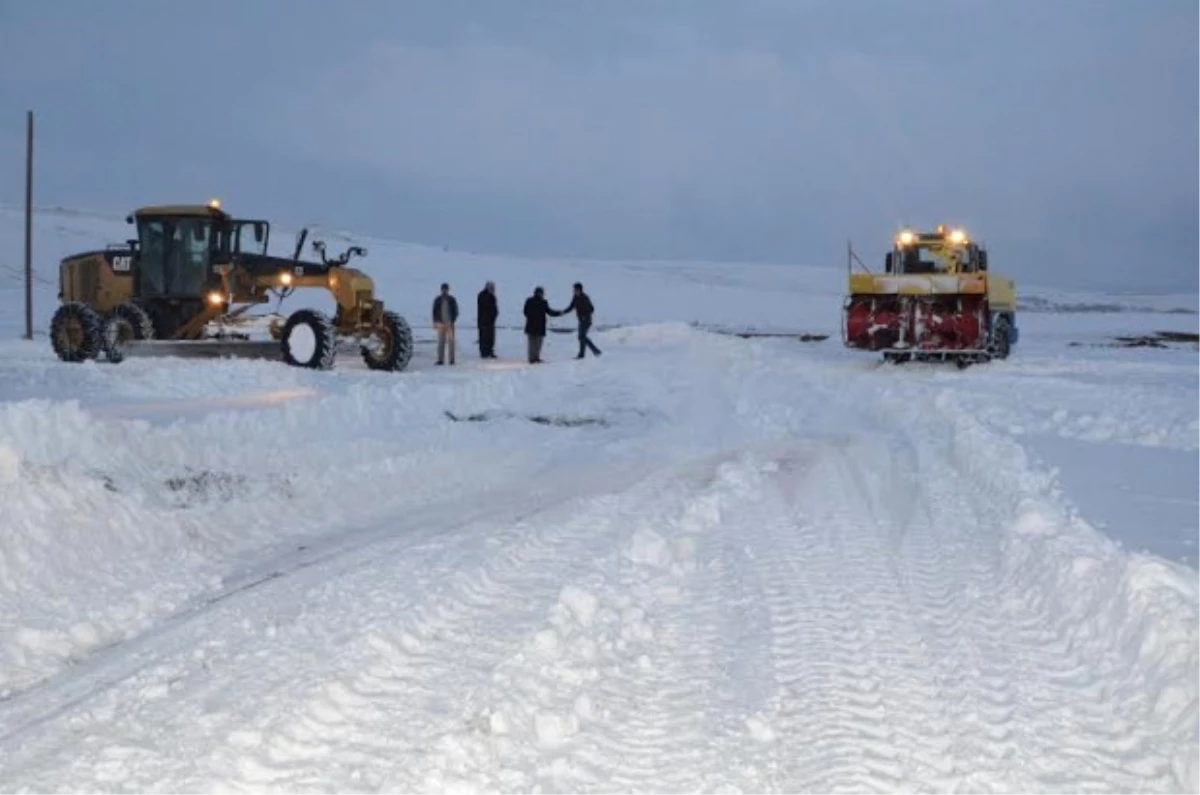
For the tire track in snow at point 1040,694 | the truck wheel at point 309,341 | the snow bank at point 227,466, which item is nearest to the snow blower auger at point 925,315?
the snow bank at point 227,466

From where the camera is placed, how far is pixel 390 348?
→ 72.3ft

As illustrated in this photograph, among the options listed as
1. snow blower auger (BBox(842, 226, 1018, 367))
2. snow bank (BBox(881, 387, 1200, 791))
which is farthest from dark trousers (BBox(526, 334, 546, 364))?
snow bank (BBox(881, 387, 1200, 791))

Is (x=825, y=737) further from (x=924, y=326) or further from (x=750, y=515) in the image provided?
(x=924, y=326)

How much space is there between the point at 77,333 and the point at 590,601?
17.5m

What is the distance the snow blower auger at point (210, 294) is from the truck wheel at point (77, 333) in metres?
Answer: 0.02

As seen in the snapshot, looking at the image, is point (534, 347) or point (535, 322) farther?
point (534, 347)

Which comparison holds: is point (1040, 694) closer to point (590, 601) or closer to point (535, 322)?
point (590, 601)

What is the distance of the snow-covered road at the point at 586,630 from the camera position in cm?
443

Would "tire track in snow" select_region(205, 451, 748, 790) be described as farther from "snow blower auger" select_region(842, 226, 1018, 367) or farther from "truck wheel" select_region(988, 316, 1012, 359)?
"truck wheel" select_region(988, 316, 1012, 359)

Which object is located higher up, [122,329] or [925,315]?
[925,315]

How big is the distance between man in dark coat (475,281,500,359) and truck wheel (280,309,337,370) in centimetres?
490

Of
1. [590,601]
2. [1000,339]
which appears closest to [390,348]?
[1000,339]

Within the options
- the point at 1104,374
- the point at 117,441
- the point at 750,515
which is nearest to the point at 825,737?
the point at 750,515

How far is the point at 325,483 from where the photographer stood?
404 inches
